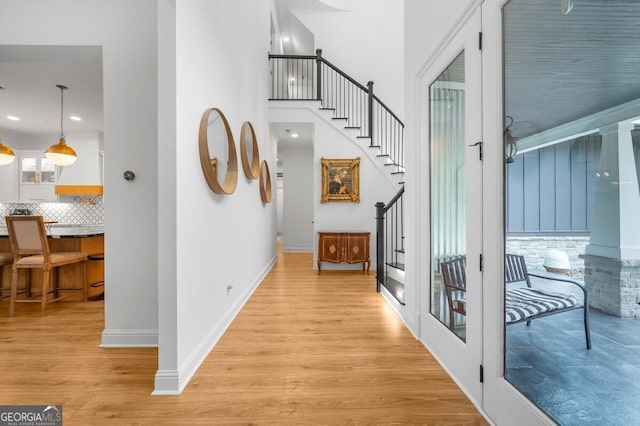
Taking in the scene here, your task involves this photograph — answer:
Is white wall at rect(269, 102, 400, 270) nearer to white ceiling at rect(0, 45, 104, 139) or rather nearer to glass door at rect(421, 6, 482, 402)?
white ceiling at rect(0, 45, 104, 139)

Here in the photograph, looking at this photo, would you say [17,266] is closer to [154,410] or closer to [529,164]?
[154,410]

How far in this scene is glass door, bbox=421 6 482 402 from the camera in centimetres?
166

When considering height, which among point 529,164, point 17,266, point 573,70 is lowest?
point 17,266

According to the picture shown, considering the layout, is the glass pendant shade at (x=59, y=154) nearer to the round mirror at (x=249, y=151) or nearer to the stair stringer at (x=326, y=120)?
the round mirror at (x=249, y=151)

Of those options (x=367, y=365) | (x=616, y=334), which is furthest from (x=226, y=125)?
(x=616, y=334)

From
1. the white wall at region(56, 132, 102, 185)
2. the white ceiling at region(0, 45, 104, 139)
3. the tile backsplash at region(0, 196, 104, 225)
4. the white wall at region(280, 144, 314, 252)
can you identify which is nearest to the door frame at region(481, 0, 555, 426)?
the white ceiling at region(0, 45, 104, 139)

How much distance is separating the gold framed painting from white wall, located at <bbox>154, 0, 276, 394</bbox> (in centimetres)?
245

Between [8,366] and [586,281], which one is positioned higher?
[586,281]

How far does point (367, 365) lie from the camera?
2037 mm

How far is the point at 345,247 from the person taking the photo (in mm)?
5133

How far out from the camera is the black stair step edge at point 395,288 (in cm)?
320

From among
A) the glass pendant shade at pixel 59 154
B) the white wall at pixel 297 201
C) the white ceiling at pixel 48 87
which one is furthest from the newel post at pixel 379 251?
the glass pendant shade at pixel 59 154

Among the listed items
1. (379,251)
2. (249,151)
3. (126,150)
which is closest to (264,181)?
(249,151)

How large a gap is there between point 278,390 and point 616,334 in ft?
5.75
